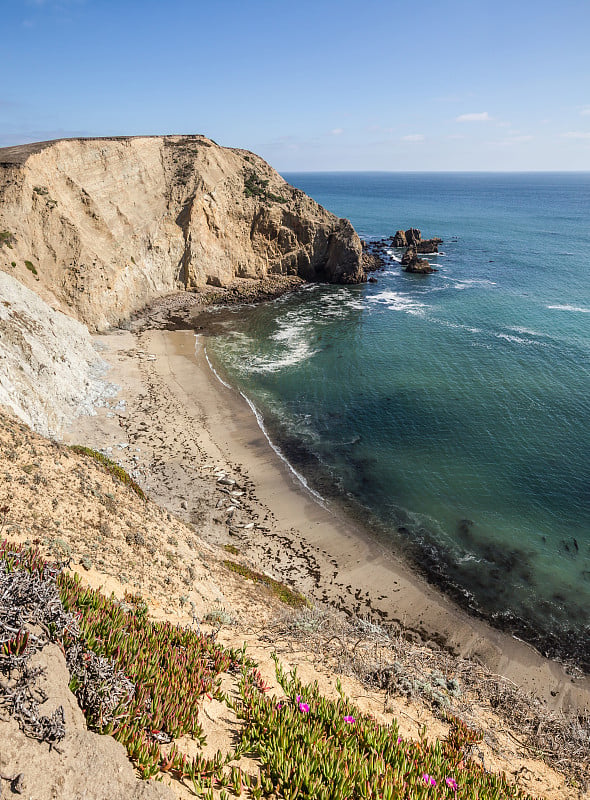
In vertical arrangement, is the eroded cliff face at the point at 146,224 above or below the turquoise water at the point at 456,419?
above

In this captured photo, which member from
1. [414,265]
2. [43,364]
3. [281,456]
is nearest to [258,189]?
[414,265]

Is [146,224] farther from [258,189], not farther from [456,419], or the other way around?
[456,419]

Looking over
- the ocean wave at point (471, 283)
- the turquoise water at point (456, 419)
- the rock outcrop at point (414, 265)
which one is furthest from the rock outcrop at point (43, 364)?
the rock outcrop at point (414, 265)

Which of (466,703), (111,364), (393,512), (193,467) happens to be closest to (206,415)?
(193,467)

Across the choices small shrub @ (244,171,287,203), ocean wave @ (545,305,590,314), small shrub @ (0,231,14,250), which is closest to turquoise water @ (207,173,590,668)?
ocean wave @ (545,305,590,314)

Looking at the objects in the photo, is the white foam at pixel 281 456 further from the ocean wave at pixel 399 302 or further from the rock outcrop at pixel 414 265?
the rock outcrop at pixel 414 265
